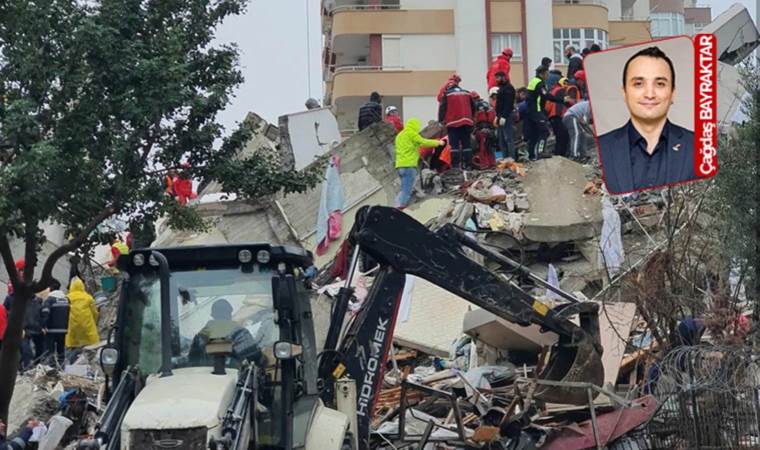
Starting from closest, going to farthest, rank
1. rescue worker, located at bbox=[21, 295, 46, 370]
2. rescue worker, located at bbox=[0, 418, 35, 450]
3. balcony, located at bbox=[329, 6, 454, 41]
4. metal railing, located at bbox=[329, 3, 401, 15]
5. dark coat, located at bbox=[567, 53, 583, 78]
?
rescue worker, located at bbox=[0, 418, 35, 450] → rescue worker, located at bbox=[21, 295, 46, 370] → dark coat, located at bbox=[567, 53, 583, 78] → balcony, located at bbox=[329, 6, 454, 41] → metal railing, located at bbox=[329, 3, 401, 15]

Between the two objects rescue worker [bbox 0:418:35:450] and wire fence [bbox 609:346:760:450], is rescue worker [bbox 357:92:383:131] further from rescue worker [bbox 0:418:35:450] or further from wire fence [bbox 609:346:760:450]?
wire fence [bbox 609:346:760:450]

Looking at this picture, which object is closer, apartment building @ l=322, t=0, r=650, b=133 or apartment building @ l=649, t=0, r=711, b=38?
apartment building @ l=322, t=0, r=650, b=133

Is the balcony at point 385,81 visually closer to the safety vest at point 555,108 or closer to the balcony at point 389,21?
the balcony at point 389,21

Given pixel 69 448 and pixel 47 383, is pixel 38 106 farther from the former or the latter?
pixel 47 383

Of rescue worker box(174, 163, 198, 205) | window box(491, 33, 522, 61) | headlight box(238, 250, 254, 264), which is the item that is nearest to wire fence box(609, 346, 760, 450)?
headlight box(238, 250, 254, 264)

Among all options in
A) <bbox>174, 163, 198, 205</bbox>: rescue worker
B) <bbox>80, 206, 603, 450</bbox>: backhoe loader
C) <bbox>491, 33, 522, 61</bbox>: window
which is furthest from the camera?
<bbox>491, 33, 522, 61</bbox>: window

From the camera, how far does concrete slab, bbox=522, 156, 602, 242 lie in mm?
21219

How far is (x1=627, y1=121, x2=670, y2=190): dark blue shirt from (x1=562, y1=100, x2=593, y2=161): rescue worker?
122 inches

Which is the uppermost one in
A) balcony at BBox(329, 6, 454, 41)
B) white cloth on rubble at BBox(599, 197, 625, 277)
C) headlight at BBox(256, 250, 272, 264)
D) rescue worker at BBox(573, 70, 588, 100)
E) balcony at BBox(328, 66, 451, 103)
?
balcony at BBox(329, 6, 454, 41)

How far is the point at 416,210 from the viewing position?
22797 mm

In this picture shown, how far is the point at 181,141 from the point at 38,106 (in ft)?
5.85

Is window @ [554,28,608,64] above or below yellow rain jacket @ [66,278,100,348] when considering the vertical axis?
above

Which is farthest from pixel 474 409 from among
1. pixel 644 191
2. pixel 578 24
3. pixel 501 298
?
pixel 578 24

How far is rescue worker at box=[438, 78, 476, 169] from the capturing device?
2225cm
